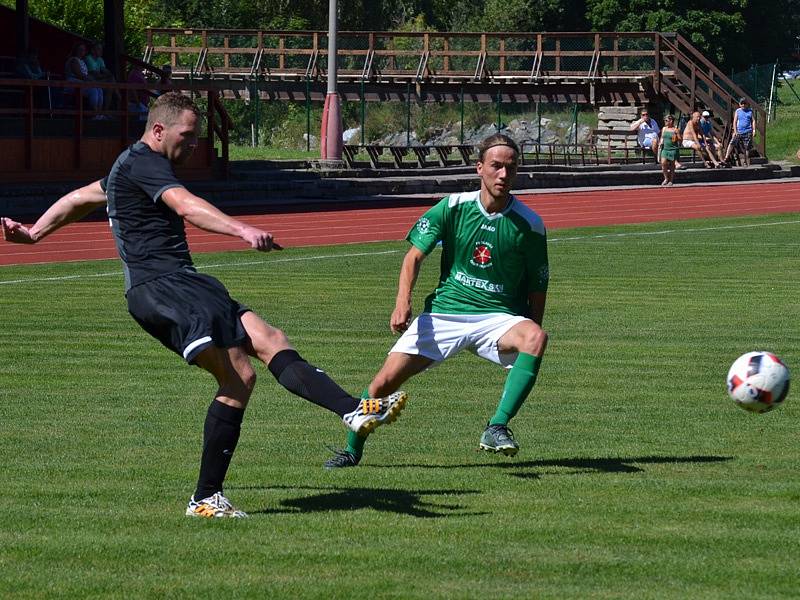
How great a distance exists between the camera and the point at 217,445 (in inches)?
273

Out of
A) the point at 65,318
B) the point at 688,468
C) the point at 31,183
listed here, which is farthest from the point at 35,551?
the point at 31,183

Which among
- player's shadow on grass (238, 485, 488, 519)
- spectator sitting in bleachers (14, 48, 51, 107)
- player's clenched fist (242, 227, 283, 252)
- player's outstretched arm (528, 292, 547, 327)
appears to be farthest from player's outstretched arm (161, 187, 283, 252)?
spectator sitting in bleachers (14, 48, 51, 107)

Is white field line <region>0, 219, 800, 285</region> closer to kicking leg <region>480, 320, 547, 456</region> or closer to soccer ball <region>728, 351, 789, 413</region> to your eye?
kicking leg <region>480, 320, 547, 456</region>

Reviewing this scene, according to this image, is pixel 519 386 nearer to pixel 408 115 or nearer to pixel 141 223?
pixel 141 223

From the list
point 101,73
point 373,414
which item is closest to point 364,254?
point 101,73

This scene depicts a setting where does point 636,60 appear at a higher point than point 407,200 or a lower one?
higher

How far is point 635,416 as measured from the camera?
995 centimetres

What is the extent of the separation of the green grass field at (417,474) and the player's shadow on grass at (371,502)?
0.07 feet

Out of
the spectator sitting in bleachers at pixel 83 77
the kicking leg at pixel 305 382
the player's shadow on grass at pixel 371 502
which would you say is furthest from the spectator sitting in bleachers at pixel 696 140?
the kicking leg at pixel 305 382

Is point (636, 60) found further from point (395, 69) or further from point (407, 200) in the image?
point (407, 200)

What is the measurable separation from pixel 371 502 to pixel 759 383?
7.29 feet

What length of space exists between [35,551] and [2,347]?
282 inches

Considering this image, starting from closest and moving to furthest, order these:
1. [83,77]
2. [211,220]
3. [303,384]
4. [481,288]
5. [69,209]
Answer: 1. [211,220]
2. [303,384]
3. [69,209]
4. [481,288]
5. [83,77]

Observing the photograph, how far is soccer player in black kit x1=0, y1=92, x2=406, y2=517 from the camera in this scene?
684cm
